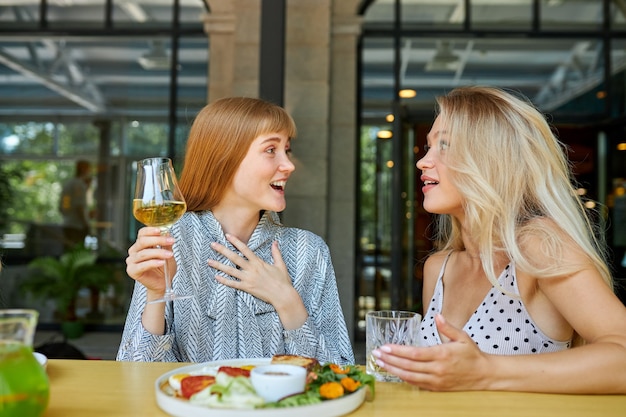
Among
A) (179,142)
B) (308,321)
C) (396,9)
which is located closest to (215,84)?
(179,142)

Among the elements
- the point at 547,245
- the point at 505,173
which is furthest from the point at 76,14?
the point at 547,245

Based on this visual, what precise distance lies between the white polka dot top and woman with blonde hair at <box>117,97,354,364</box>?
46 cm

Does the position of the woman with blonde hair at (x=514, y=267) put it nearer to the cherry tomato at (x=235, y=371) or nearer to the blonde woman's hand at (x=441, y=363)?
the blonde woman's hand at (x=441, y=363)

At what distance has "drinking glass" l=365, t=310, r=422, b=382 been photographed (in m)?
1.43

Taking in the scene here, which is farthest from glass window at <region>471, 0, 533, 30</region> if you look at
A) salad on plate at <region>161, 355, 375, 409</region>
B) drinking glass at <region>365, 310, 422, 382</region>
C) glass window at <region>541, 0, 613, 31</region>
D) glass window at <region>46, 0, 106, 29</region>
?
salad on plate at <region>161, 355, 375, 409</region>

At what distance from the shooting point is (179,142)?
6457 millimetres

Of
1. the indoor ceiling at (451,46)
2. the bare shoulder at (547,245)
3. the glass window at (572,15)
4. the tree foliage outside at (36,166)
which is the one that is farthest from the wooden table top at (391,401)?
the tree foliage outside at (36,166)

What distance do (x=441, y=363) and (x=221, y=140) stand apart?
1.21 meters

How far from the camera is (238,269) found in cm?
212

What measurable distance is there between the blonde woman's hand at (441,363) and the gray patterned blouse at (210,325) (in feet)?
2.40

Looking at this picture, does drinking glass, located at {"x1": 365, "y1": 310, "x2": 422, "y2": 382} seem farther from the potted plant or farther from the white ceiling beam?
the white ceiling beam

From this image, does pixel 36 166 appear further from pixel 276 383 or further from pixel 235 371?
pixel 276 383

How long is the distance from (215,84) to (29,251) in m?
2.98

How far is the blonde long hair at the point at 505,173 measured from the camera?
185 cm
